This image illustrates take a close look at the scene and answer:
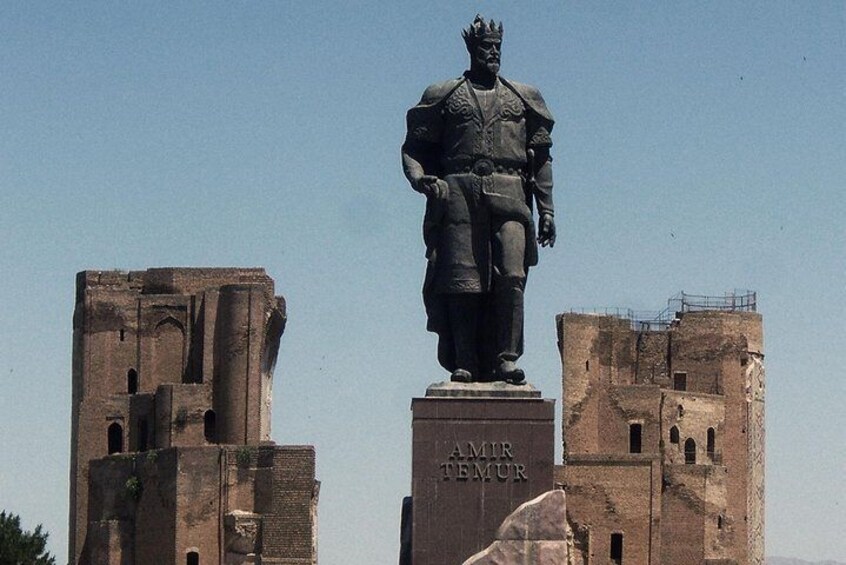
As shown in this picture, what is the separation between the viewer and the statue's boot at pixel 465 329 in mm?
22078

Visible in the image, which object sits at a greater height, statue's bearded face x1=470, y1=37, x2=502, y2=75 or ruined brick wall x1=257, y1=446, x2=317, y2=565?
statue's bearded face x1=470, y1=37, x2=502, y2=75

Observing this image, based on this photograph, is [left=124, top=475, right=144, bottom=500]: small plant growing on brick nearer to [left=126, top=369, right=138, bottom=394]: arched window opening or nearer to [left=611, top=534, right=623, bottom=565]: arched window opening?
[left=126, top=369, right=138, bottom=394]: arched window opening

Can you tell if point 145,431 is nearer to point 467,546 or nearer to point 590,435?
point 590,435

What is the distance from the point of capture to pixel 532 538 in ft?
68.6

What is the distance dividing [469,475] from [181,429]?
67.8m

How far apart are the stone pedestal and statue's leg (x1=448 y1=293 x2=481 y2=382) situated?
0.74 meters

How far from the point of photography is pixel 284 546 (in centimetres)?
8150

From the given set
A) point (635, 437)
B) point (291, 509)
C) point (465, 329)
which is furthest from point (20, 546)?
point (465, 329)

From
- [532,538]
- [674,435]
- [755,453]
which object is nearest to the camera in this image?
[532,538]

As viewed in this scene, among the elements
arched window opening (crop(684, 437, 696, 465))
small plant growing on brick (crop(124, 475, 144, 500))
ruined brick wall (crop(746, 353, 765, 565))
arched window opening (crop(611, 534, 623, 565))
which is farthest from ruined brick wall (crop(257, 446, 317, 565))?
ruined brick wall (crop(746, 353, 765, 565))

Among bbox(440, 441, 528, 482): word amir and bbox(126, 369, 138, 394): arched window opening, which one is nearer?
bbox(440, 441, 528, 482): word amir

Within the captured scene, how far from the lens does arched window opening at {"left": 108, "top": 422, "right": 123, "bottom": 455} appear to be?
90062mm

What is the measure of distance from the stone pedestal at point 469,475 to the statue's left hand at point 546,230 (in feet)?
4.60

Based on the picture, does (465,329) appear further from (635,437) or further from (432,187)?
(635,437)
